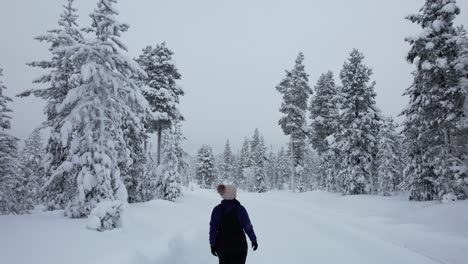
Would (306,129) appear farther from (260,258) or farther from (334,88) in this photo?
(260,258)

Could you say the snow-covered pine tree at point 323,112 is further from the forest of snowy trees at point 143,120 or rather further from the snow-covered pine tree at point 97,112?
the snow-covered pine tree at point 97,112

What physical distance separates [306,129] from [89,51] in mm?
31932

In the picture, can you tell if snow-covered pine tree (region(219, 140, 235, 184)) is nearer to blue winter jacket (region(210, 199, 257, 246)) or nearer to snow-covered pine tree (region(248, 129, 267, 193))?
snow-covered pine tree (region(248, 129, 267, 193))

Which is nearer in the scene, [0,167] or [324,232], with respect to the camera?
[324,232]

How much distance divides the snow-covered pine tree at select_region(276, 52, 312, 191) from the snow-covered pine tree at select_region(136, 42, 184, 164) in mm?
14555

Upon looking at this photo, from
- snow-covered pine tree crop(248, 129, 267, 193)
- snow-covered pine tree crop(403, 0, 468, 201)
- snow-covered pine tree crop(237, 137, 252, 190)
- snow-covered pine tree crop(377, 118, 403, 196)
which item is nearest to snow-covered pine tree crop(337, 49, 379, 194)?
snow-covered pine tree crop(403, 0, 468, 201)

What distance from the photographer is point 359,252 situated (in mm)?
11461

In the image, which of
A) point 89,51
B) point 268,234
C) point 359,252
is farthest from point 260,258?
point 89,51

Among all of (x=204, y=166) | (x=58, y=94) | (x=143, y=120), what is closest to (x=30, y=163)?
(x=143, y=120)

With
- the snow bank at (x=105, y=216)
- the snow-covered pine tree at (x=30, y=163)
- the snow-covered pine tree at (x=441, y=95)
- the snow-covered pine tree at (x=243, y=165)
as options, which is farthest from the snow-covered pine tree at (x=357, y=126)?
the snow-covered pine tree at (x=243, y=165)

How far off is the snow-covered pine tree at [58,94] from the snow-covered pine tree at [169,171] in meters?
13.2

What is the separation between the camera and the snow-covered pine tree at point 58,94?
53.2ft

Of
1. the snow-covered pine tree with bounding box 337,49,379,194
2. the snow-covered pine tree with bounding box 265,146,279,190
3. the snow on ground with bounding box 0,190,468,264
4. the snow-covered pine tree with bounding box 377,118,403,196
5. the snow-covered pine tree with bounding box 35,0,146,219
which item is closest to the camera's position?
the snow on ground with bounding box 0,190,468,264

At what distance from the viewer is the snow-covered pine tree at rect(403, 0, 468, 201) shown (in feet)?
63.3
